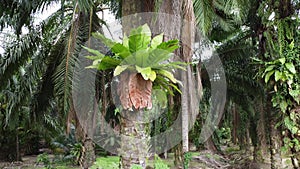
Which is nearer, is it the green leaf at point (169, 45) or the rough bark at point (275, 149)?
the green leaf at point (169, 45)

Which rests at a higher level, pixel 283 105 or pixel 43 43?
pixel 43 43

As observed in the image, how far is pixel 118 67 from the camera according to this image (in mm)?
3268

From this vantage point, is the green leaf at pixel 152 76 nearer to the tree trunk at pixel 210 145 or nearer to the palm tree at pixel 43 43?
the palm tree at pixel 43 43

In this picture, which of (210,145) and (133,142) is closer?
(133,142)

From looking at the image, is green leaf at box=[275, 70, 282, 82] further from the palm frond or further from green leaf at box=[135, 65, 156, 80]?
the palm frond

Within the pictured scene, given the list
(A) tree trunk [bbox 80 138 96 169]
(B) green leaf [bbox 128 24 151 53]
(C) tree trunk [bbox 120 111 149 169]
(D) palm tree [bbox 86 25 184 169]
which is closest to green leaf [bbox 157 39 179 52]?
(D) palm tree [bbox 86 25 184 169]

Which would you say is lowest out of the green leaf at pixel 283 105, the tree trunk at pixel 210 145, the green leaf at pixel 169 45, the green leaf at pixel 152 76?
the tree trunk at pixel 210 145

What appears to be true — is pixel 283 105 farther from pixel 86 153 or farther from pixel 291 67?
pixel 86 153

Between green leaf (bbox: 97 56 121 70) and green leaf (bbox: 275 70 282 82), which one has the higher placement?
green leaf (bbox: 275 70 282 82)

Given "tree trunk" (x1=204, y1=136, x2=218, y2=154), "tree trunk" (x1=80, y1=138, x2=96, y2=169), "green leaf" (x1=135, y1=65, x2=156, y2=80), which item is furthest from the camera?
"tree trunk" (x1=204, y1=136, x2=218, y2=154)

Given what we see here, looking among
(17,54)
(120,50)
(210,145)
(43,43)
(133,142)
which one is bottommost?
(210,145)

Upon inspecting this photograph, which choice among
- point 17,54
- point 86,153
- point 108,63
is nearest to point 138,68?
point 108,63

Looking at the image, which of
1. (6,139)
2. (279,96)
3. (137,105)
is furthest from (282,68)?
(6,139)

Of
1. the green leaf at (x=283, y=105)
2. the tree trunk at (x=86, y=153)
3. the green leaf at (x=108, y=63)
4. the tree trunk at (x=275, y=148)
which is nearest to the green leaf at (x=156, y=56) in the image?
the green leaf at (x=108, y=63)
